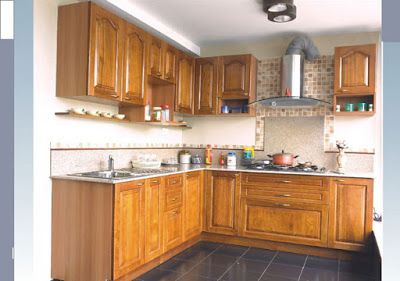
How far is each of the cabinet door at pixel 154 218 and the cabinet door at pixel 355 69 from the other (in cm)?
218

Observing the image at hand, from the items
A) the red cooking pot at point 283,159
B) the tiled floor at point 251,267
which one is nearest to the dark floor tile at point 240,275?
the tiled floor at point 251,267

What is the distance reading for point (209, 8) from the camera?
3.19m

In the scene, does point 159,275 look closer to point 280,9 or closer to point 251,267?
point 251,267

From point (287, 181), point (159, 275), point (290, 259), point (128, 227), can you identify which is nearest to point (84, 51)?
point (128, 227)

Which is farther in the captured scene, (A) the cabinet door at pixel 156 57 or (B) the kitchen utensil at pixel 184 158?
(B) the kitchen utensil at pixel 184 158

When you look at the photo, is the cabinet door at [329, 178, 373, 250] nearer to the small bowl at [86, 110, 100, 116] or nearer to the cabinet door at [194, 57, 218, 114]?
the cabinet door at [194, 57, 218, 114]

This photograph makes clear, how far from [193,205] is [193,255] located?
535 mm

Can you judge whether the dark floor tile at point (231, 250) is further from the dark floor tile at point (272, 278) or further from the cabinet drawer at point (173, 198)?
the cabinet drawer at point (173, 198)

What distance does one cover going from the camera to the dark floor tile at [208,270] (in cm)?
278

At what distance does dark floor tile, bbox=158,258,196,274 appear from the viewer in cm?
290

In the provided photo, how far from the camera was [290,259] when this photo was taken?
10.6 ft

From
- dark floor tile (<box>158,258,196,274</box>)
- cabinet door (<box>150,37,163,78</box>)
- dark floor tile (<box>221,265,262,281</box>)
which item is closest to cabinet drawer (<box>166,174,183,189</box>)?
dark floor tile (<box>158,258,196,274</box>)

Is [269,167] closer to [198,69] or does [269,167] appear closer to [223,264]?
[223,264]

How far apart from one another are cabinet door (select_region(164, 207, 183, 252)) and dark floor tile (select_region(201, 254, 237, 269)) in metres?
0.34
